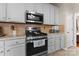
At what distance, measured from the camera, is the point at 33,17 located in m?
3.50

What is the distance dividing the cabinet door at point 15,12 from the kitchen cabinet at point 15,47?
0.51m

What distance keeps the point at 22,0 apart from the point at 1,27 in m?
2.08

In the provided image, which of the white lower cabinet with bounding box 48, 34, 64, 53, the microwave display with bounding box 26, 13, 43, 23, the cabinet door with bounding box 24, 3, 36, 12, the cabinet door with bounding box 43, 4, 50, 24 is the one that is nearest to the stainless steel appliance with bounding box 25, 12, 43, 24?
the microwave display with bounding box 26, 13, 43, 23

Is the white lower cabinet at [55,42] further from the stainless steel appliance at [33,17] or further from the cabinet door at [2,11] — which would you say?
the cabinet door at [2,11]

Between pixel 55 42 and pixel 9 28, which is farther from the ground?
pixel 9 28

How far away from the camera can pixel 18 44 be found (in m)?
2.61

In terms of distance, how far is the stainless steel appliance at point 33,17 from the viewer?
3288 mm

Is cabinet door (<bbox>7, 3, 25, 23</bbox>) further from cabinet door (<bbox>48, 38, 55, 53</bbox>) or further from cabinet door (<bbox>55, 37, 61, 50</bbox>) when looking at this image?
cabinet door (<bbox>55, 37, 61, 50</bbox>)

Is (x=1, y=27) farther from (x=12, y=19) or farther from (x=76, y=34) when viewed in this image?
(x=76, y=34)

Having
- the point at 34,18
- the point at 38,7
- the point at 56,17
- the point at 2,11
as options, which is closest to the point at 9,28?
the point at 2,11

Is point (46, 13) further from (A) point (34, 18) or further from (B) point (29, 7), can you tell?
(B) point (29, 7)

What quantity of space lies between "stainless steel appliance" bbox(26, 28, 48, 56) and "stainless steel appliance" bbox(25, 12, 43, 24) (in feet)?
0.88

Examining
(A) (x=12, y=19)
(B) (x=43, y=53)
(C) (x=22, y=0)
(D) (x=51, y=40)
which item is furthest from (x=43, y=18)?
(C) (x=22, y=0)

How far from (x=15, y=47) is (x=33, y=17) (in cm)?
121
